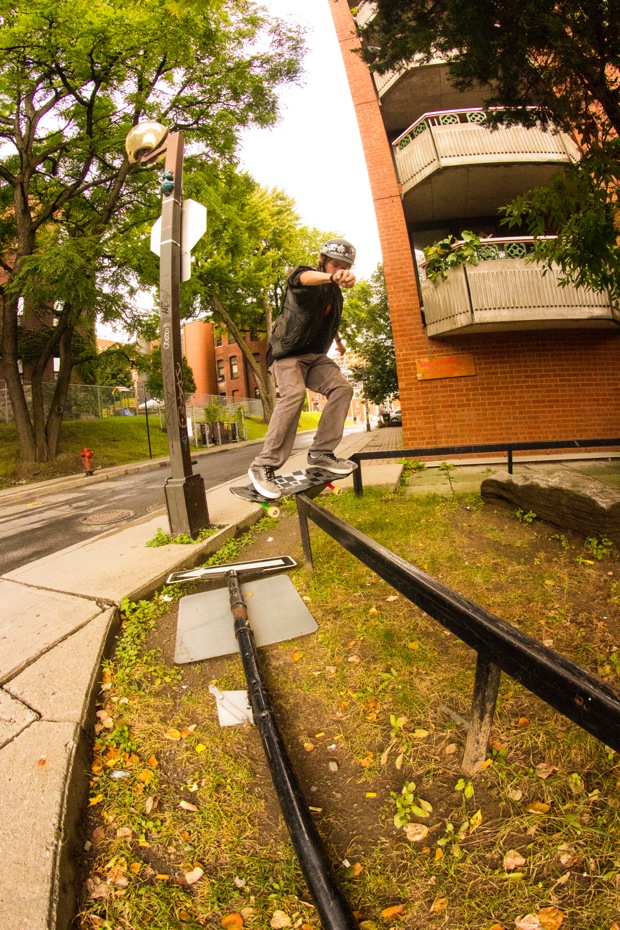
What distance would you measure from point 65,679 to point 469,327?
31.0 feet

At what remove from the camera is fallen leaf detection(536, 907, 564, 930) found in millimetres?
1128

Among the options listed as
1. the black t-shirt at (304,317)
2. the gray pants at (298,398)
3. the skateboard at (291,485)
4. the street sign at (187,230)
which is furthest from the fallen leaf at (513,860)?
the street sign at (187,230)

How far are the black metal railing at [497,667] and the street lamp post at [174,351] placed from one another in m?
2.84

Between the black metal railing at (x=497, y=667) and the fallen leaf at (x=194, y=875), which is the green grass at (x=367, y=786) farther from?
the black metal railing at (x=497, y=667)

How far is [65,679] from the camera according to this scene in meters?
2.19

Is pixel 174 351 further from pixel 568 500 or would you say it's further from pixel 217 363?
pixel 217 363

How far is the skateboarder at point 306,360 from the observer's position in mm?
3314

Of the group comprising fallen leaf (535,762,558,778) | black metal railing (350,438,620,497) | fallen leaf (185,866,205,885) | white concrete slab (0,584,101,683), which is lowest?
fallen leaf (535,762,558,778)

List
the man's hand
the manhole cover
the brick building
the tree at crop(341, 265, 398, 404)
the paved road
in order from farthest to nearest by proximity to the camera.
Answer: the brick building → the tree at crop(341, 265, 398, 404) → the manhole cover → the paved road → the man's hand

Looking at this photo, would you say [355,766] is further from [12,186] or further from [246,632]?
[12,186]

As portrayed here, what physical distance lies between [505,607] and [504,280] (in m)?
8.55

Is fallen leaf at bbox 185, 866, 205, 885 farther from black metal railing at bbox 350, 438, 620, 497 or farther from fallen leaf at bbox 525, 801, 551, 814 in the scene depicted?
black metal railing at bbox 350, 438, 620, 497

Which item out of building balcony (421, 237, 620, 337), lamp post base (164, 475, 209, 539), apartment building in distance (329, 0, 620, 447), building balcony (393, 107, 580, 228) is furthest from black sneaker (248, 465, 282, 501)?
building balcony (393, 107, 580, 228)

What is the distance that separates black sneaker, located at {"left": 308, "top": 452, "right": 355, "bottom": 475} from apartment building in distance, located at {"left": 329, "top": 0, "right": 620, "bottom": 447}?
647 centimetres
